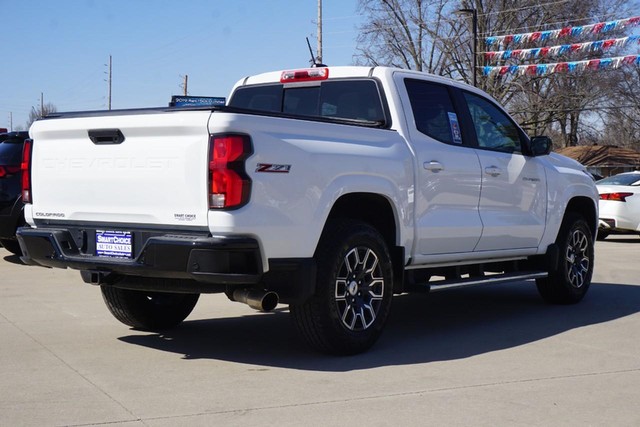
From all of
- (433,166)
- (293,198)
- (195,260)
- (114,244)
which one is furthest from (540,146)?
(114,244)

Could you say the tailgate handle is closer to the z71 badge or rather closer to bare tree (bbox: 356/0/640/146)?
the z71 badge

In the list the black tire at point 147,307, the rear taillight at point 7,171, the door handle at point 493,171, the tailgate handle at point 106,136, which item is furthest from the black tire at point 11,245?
the door handle at point 493,171

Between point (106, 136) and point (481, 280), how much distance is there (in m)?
3.42

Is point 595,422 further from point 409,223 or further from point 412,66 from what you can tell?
point 412,66

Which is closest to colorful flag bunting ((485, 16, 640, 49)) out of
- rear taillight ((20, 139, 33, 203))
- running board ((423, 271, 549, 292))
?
running board ((423, 271, 549, 292))

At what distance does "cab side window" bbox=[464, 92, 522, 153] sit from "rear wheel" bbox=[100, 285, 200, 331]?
9.49 feet

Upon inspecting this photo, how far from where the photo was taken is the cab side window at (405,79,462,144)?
24.6 feet

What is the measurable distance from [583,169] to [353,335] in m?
4.32

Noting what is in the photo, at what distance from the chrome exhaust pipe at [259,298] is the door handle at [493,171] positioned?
9.16ft

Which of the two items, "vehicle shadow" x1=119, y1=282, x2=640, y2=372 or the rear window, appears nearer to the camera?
"vehicle shadow" x1=119, y1=282, x2=640, y2=372

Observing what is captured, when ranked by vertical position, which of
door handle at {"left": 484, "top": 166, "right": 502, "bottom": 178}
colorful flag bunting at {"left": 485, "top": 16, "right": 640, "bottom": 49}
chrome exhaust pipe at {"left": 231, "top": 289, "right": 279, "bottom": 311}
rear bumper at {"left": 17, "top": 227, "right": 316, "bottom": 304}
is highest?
colorful flag bunting at {"left": 485, "top": 16, "right": 640, "bottom": 49}

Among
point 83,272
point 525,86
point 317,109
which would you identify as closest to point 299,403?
point 83,272

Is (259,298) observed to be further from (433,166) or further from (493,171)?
(493,171)

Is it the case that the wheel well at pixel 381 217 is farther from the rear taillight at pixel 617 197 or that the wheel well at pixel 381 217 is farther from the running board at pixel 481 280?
the rear taillight at pixel 617 197
